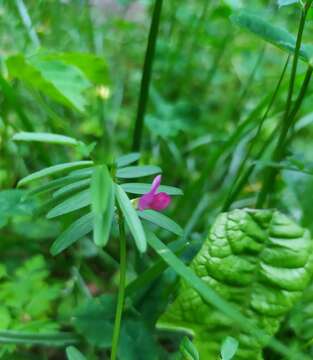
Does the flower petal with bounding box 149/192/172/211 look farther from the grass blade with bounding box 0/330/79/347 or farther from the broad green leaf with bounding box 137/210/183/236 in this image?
the grass blade with bounding box 0/330/79/347

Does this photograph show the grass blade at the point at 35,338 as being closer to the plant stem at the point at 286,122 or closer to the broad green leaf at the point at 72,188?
the broad green leaf at the point at 72,188

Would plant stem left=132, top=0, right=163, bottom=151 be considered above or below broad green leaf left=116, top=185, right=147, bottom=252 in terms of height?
above

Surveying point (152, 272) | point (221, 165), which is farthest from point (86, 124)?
point (152, 272)

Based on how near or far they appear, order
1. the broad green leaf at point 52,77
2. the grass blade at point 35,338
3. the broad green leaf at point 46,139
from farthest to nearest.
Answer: the broad green leaf at point 52,77, the grass blade at point 35,338, the broad green leaf at point 46,139

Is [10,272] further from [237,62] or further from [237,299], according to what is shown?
[237,62]

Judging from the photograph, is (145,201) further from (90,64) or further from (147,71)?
(90,64)

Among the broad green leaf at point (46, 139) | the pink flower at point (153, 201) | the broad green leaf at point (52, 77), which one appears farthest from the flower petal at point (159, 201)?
the broad green leaf at point (52, 77)

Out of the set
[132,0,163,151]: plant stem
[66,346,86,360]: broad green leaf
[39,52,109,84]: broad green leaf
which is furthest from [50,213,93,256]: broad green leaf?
[39,52,109,84]: broad green leaf
